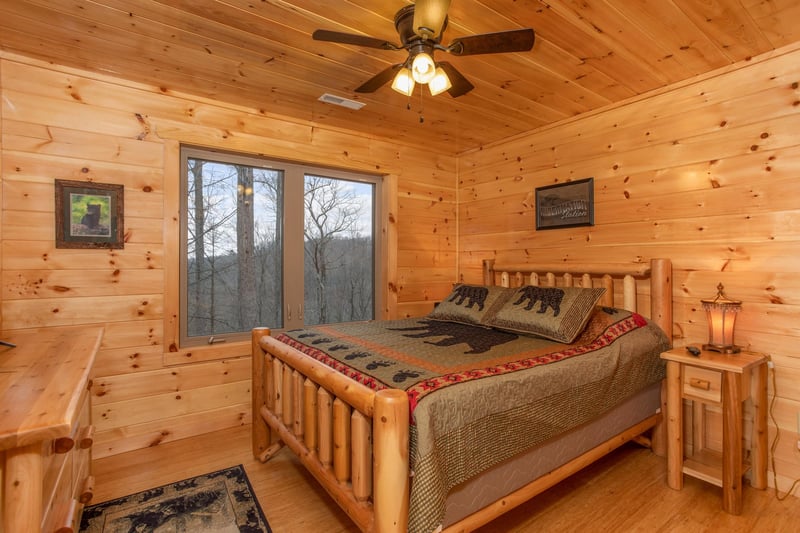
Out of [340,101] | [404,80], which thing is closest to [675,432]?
[404,80]

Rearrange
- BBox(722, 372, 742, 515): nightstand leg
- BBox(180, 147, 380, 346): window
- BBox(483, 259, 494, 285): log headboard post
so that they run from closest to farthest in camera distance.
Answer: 1. BBox(722, 372, 742, 515): nightstand leg
2. BBox(180, 147, 380, 346): window
3. BBox(483, 259, 494, 285): log headboard post

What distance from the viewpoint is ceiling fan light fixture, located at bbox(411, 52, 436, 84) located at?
5.30ft

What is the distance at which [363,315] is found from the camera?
3705mm

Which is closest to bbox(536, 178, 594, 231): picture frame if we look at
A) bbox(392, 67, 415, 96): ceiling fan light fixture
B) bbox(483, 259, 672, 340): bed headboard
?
bbox(483, 259, 672, 340): bed headboard

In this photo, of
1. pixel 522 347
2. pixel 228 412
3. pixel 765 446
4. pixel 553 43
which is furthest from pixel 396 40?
pixel 765 446

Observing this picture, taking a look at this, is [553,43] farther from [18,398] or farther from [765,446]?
[18,398]

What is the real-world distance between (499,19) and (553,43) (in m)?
0.40

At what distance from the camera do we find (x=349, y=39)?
1.59 meters

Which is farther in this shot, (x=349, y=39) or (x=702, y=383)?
(x=702, y=383)

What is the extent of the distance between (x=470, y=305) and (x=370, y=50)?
1794 mm

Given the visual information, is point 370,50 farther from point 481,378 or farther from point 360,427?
point 360,427

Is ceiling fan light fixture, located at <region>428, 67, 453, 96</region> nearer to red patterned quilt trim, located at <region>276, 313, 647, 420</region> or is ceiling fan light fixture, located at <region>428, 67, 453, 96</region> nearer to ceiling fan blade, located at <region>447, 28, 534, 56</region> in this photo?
ceiling fan blade, located at <region>447, 28, 534, 56</region>

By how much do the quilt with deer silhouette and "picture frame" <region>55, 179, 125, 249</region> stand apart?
50.2 inches

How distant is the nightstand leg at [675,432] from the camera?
2127mm
